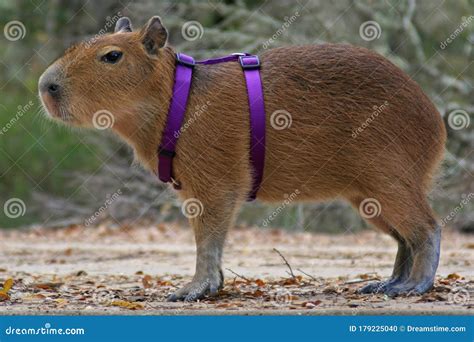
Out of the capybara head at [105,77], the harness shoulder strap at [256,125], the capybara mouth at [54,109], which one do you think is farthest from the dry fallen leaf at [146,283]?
the capybara mouth at [54,109]

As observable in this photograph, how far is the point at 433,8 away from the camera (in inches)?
471

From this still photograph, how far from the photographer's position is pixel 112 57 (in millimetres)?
5633

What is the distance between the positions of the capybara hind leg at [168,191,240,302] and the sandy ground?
165 millimetres

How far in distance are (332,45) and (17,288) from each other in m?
2.85

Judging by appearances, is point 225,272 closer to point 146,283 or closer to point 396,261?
point 146,283

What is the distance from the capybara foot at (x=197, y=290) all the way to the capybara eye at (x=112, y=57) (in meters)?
1.50

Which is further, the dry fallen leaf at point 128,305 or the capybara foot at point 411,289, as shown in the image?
the capybara foot at point 411,289

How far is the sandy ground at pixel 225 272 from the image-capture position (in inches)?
204

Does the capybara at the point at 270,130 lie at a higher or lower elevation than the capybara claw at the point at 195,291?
higher

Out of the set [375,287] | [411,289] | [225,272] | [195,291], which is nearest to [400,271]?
[375,287]

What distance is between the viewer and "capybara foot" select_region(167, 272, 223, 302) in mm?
5547

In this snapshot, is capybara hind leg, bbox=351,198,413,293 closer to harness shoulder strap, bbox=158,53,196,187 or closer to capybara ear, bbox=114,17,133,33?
harness shoulder strap, bbox=158,53,196,187

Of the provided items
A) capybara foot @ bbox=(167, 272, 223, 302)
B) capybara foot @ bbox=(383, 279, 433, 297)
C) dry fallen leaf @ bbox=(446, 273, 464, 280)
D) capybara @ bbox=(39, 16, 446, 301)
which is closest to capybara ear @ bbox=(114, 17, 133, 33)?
capybara @ bbox=(39, 16, 446, 301)

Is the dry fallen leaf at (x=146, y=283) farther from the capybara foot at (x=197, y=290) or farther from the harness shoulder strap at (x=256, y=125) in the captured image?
the harness shoulder strap at (x=256, y=125)
